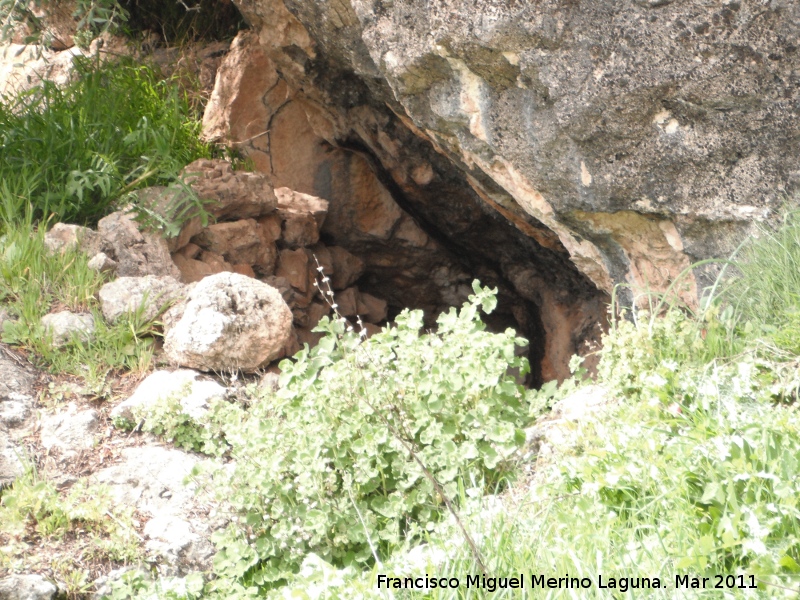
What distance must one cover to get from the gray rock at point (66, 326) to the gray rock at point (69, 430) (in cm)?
40

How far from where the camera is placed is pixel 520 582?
184cm

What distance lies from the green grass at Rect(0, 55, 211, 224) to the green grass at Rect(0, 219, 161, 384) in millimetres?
313

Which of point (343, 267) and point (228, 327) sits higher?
point (343, 267)

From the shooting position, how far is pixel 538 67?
3.28m

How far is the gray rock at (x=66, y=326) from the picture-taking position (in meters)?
3.63

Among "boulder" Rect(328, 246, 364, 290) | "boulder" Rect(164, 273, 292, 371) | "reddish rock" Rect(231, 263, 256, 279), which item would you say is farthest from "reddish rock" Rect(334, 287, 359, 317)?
"boulder" Rect(164, 273, 292, 371)

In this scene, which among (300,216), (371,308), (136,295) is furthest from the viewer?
(371,308)

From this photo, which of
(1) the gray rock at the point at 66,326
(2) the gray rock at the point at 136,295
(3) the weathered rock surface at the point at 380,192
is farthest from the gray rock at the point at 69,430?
(3) the weathered rock surface at the point at 380,192

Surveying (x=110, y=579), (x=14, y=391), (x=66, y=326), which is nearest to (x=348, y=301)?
(x=66, y=326)

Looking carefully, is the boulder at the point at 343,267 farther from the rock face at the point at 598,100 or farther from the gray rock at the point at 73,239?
the gray rock at the point at 73,239

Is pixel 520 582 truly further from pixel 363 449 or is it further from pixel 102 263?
pixel 102 263

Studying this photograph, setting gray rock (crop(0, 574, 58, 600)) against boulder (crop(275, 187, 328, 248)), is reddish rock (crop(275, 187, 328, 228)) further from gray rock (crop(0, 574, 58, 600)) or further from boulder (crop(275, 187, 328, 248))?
gray rock (crop(0, 574, 58, 600))

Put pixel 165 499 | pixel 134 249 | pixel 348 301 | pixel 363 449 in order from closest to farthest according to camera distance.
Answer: pixel 363 449 → pixel 165 499 → pixel 134 249 → pixel 348 301

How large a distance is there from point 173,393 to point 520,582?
1.90 metres
